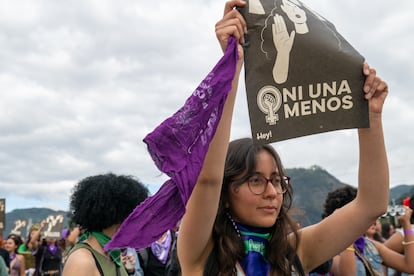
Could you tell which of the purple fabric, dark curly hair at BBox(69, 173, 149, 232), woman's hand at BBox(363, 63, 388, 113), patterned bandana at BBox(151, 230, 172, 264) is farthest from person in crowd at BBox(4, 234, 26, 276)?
woman's hand at BBox(363, 63, 388, 113)

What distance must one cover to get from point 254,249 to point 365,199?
497 millimetres

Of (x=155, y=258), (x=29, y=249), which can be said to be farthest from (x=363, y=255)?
(x=29, y=249)

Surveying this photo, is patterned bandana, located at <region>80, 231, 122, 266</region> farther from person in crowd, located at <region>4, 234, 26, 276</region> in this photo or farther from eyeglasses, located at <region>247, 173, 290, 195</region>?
person in crowd, located at <region>4, 234, 26, 276</region>

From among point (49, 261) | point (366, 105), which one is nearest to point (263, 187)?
point (366, 105)

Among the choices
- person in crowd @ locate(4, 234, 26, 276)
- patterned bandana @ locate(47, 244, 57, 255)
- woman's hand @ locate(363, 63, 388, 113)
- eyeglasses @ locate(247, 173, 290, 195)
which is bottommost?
person in crowd @ locate(4, 234, 26, 276)

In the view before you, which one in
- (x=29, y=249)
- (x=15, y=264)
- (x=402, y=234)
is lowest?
(x=15, y=264)

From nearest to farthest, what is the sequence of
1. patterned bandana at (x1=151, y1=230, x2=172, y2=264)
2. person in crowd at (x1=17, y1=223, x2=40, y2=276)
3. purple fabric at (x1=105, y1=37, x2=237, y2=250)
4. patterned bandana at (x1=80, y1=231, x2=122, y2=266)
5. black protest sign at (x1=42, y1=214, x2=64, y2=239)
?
1. purple fabric at (x1=105, y1=37, x2=237, y2=250)
2. patterned bandana at (x1=80, y1=231, x2=122, y2=266)
3. patterned bandana at (x1=151, y1=230, x2=172, y2=264)
4. person in crowd at (x1=17, y1=223, x2=40, y2=276)
5. black protest sign at (x1=42, y1=214, x2=64, y2=239)

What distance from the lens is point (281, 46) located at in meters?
2.02

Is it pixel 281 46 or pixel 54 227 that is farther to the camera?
pixel 54 227

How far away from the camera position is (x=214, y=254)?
2133 mm

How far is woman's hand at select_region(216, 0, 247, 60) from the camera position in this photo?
196 cm

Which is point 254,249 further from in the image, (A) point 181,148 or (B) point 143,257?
(B) point 143,257

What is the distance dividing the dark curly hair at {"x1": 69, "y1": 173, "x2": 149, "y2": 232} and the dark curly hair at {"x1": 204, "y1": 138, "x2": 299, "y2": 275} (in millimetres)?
1561

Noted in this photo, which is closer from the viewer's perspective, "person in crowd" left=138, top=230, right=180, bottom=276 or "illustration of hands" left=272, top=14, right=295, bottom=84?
"illustration of hands" left=272, top=14, right=295, bottom=84
